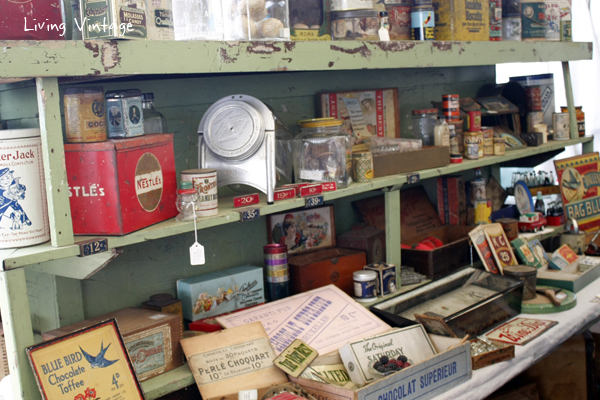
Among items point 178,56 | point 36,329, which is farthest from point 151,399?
point 178,56

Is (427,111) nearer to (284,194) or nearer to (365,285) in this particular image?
(365,285)

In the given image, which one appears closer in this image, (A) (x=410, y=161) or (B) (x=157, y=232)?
(B) (x=157, y=232)

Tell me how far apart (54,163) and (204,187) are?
0.42 m

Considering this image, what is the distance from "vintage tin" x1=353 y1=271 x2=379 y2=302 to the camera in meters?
2.11

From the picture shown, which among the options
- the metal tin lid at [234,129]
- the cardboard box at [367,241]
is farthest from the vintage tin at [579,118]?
the metal tin lid at [234,129]

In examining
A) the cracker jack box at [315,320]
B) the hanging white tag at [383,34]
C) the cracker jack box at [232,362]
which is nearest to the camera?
the cracker jack box at [232,362]

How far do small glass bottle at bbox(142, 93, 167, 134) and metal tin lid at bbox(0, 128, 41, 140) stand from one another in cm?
39

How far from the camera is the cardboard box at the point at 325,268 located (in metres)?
2.08

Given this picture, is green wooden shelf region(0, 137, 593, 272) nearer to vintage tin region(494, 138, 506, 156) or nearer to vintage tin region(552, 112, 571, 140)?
vintage tin region(494, 138, 506, 156)

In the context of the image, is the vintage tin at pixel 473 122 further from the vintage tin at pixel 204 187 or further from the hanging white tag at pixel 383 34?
the vintage tin at pixel 204 187

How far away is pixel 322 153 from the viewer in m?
2.00

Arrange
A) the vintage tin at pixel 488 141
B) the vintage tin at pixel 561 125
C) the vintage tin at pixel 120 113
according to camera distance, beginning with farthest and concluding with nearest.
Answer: the vintage tin at pixel 561 125, the vintage tin at pixel 488 141, the vintage tin at pixel 120 113

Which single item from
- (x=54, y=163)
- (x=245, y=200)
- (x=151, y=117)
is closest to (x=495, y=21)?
(x=245, y=200)

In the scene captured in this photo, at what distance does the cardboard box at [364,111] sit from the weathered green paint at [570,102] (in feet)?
3.77
